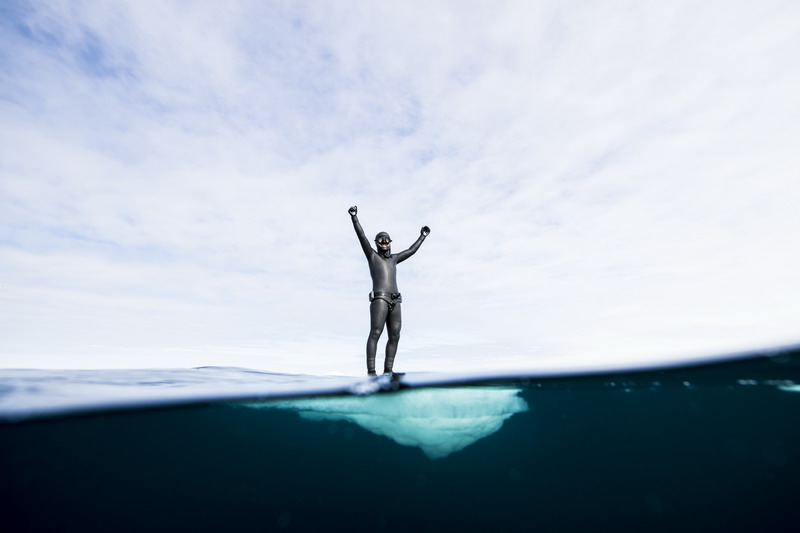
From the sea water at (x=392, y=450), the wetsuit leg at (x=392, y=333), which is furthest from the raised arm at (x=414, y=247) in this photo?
the sea water at (x=392, y=450)

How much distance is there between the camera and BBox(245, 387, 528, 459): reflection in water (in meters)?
9.68

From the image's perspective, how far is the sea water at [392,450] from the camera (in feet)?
29.8

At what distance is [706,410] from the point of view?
1181cm

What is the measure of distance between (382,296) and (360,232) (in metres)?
1.51

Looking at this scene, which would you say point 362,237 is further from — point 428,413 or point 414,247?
point 428,413

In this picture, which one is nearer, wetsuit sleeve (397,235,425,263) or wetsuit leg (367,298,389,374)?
wetsuit leg (367,298,389,374)

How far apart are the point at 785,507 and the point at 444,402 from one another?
8.55 metres

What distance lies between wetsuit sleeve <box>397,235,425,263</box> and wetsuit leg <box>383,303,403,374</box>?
112cm

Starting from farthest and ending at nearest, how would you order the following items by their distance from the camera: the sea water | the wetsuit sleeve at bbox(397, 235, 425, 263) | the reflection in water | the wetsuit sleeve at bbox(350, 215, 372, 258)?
the reflection in water → the sea water → the wetsuit sleeve at bbox(397, 235, 425, 263) → the wetsuit sleeve at bbox(350, 215, 372, 258)

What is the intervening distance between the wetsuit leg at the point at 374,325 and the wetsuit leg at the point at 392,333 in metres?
0.19

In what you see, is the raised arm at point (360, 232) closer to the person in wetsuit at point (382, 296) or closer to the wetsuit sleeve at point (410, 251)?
the person in wetsuit at point (382, 296)

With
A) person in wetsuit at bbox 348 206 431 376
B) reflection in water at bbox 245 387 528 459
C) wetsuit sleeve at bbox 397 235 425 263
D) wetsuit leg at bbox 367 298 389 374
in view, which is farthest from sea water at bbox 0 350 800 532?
wetsuit sleeve at bbox 397 235 425 263

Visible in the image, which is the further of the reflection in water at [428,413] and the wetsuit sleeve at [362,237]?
the reflection in water at [428,413]

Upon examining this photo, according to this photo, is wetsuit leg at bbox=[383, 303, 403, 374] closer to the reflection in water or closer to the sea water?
the sea water
